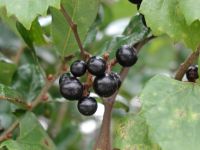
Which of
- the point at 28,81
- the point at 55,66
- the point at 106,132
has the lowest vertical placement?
the point at 55,66

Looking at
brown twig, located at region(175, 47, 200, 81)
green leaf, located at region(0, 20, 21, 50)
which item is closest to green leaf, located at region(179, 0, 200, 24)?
brown twig, located at region(175, 47, 200, 81)

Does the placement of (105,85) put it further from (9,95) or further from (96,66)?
(9,95)

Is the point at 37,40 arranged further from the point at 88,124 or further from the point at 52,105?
the point at 88,124

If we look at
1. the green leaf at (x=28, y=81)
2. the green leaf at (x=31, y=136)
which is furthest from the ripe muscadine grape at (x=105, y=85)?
the green leaf at (x=28, y=81)

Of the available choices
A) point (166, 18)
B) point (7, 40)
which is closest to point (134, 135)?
point (166, 18)

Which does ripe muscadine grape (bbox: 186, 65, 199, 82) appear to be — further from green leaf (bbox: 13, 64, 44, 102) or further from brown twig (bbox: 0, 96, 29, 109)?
green leaf (bbox: 13, 64, 44, 102)

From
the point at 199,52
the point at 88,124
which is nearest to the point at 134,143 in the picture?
the point at 199,52

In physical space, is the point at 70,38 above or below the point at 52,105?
above
